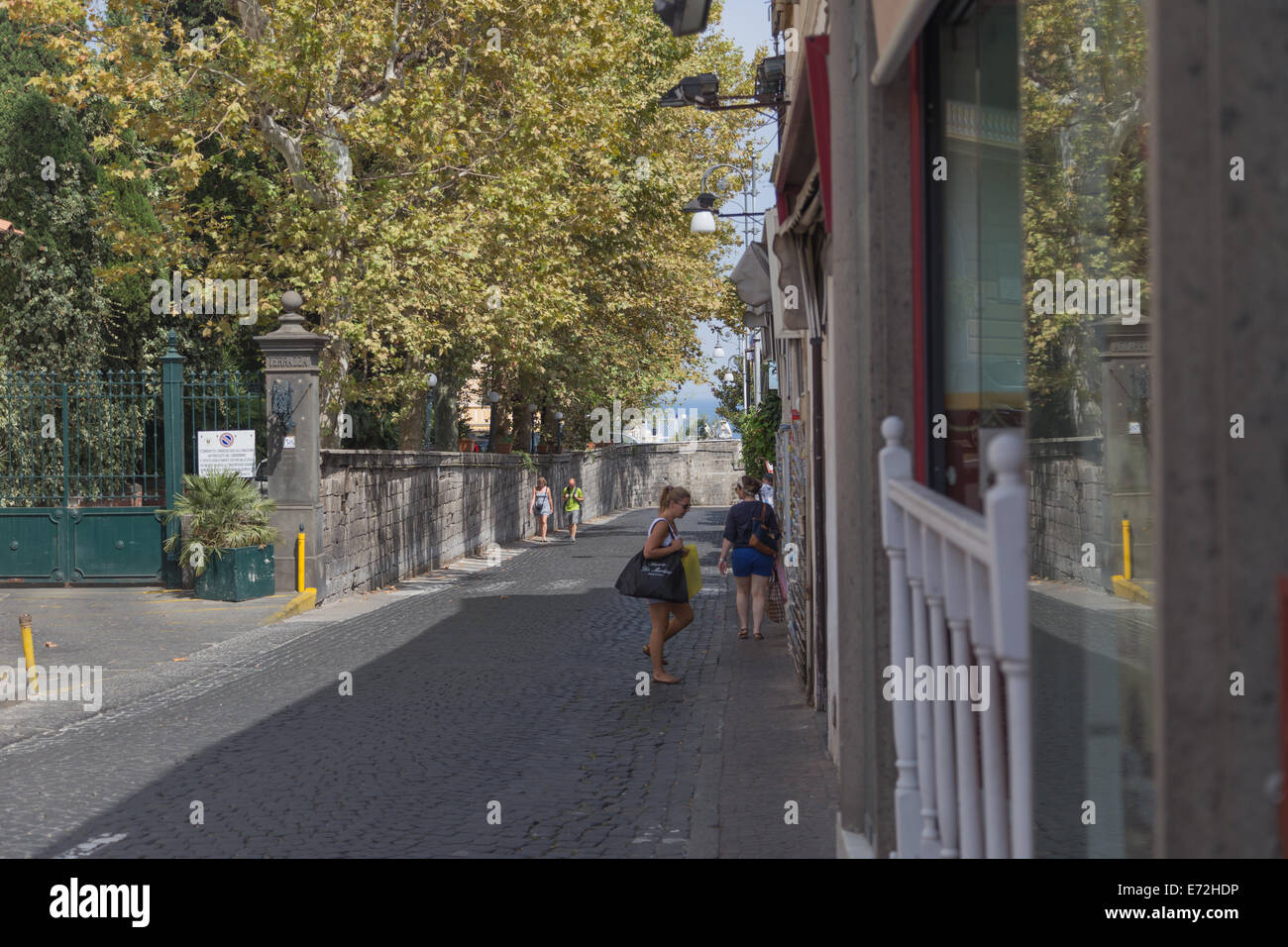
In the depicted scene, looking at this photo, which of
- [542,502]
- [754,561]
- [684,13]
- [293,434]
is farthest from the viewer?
[542,502]

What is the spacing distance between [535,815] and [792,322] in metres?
3.64

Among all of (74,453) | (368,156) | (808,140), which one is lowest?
(74,453)

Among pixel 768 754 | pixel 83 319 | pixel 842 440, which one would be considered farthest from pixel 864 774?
pixel 83 319

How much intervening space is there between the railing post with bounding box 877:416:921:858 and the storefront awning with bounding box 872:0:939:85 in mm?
1032

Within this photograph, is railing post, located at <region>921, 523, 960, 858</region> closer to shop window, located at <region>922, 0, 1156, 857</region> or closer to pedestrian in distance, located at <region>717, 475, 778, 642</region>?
shop window, located at <region>922, 0, 1156, 857</region>

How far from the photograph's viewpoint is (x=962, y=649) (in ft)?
7.62

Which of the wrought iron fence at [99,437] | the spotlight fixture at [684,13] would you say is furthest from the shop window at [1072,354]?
the wrought iron fence at [99,437]

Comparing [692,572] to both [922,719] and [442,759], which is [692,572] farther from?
[922,719]

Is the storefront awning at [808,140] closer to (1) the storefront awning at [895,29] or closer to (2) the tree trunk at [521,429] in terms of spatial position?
(1) the storefront awning at [895,29]

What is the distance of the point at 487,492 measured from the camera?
29438 millimetres

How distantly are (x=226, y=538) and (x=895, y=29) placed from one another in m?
13.8

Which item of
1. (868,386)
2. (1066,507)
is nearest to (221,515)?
(868,386)

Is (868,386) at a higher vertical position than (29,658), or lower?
higher

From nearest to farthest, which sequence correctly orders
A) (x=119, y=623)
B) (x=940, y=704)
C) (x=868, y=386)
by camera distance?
(x=940, y=704) → (x=868, y=386) → (x=119, y=623)
